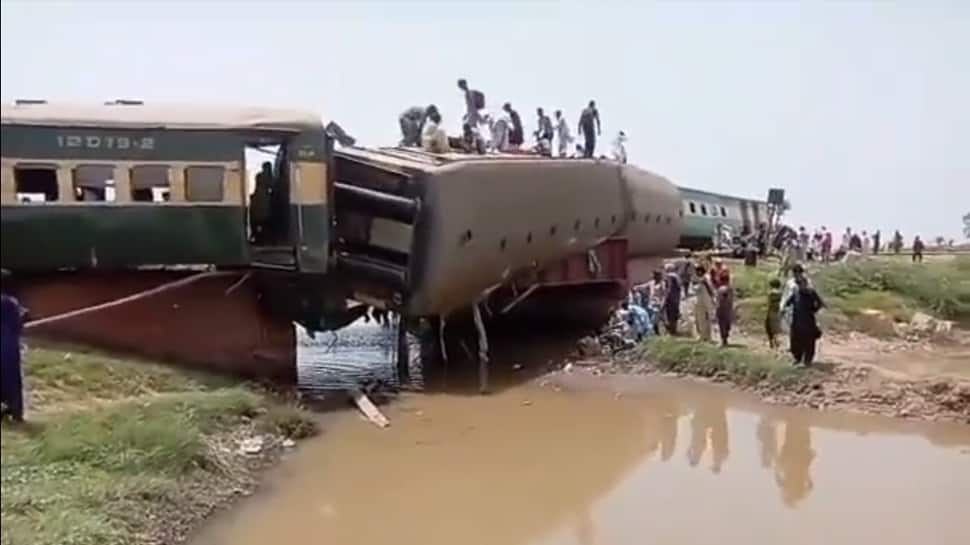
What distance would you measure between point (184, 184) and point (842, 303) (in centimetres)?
1371

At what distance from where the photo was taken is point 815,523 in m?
9.10

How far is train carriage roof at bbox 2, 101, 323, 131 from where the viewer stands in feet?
30.8

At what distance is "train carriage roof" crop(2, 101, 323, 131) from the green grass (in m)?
6.44

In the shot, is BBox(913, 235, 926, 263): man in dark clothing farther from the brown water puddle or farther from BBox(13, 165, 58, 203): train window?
BBox(13, 165, 58, 203): train window

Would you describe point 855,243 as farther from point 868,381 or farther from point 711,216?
point 868,381

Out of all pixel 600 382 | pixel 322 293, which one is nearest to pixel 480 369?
pixel 600 382

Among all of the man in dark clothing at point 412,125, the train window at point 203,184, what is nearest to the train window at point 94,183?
the train window at point 203,184

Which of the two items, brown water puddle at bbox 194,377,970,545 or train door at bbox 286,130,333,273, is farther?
train door at bbox 286,130,333,273

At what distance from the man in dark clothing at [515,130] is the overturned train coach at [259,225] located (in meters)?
1.73

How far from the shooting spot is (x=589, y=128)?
1911cm

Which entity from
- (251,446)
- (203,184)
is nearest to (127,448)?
(251,446)

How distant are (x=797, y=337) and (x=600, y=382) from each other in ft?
9.60

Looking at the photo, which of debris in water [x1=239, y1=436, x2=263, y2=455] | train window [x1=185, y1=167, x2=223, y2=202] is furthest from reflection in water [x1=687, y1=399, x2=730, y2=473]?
train window [x1=185, y1=167, x2=223, y2=202]

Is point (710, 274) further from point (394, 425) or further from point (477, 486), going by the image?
point (477, 486)
